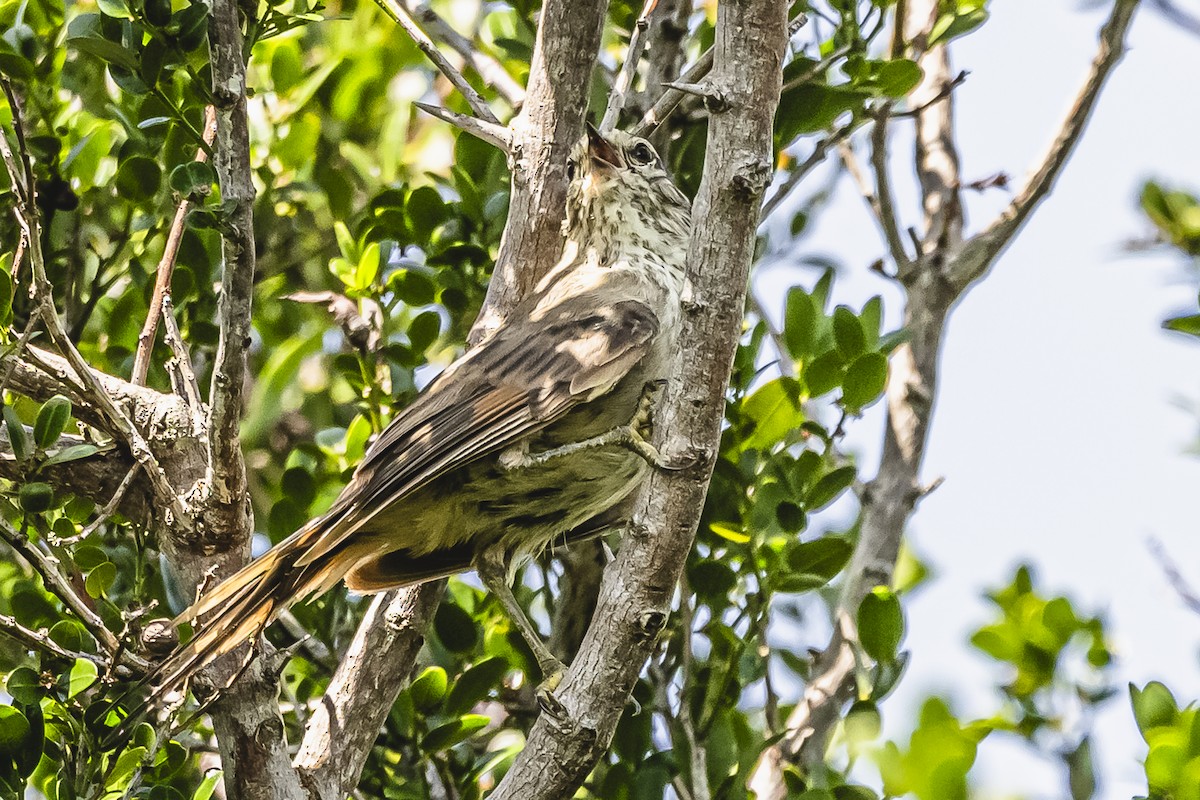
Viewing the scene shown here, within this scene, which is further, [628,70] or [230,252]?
[628,70]

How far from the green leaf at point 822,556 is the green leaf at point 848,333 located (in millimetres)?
520

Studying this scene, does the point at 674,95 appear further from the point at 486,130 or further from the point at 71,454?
the point at 71,454

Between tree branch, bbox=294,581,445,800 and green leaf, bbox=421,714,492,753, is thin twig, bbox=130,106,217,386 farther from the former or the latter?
green leaf, bbox=421,714,492,753

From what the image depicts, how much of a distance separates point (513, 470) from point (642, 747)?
2.76ft

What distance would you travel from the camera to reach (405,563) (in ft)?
13.3

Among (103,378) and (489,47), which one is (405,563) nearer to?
(103,378)

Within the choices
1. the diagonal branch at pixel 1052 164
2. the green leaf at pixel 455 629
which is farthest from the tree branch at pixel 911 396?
the green leaf at pixel 455 629

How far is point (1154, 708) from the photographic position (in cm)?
289

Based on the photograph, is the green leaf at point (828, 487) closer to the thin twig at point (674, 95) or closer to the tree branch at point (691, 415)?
the tree branch at point (691, 415)

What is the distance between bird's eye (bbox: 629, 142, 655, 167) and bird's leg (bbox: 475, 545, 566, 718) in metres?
1.30

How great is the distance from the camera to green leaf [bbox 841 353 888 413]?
3.74 metres

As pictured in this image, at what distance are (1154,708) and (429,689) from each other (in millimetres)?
1886

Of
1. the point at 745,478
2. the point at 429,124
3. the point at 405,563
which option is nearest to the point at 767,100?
the point at 745,478

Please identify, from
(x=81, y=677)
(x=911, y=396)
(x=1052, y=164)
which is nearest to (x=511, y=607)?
(x=81, y=677)
